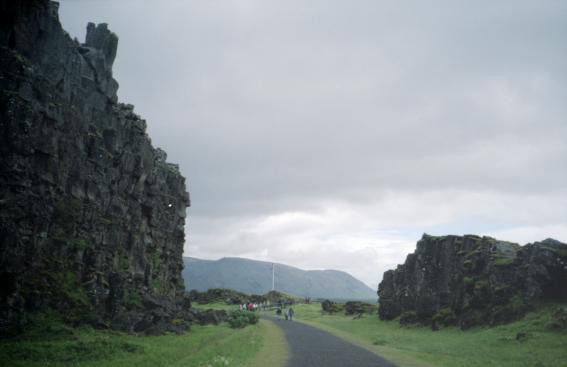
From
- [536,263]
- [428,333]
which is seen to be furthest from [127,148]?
[536,263]

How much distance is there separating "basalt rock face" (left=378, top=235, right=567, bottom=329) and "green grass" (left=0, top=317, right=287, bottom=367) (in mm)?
28194

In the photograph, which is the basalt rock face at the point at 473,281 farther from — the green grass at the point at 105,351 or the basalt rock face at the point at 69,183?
the basalt rock face at the point at 69,183

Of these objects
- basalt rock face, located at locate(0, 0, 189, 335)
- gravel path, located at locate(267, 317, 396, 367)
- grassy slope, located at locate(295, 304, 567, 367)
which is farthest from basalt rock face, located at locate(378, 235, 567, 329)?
basalt rock face, located at locate(0, 0, 189, 335)

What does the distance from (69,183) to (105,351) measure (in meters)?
21.7

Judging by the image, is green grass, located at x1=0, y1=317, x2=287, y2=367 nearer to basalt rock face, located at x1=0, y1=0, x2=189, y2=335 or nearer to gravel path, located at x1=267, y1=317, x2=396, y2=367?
gravel path, located at x1=267, y1=317, x2=396, y2=367

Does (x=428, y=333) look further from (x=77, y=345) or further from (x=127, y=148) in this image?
(x=127, y=148)

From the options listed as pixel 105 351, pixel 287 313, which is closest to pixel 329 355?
pixel 105 351

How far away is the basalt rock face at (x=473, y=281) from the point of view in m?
48.0

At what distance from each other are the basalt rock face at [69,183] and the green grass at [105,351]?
2441mm

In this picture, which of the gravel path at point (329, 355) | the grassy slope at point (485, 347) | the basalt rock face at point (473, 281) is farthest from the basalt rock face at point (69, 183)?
the basalt rock face at point (473, 281)

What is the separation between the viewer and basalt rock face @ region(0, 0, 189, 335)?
36031 millimetres

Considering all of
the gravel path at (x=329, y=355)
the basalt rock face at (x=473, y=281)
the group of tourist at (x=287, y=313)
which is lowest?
the group of tourist at (x=287, y=313)

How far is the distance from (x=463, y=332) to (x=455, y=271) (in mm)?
13268

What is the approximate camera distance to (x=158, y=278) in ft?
238
